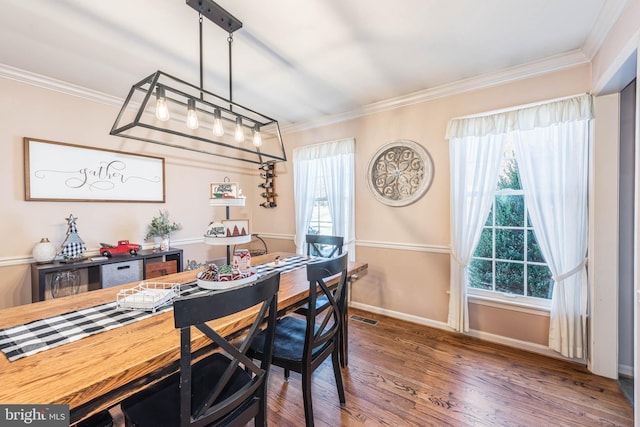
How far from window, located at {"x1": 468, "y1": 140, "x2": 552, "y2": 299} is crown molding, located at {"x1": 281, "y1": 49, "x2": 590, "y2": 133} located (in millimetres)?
589

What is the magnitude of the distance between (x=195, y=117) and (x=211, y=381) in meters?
1.50

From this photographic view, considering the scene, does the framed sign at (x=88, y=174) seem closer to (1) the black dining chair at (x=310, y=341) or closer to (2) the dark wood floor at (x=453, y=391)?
(1) the black dining chair at (x=310, y=341)

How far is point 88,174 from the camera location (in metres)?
2.69

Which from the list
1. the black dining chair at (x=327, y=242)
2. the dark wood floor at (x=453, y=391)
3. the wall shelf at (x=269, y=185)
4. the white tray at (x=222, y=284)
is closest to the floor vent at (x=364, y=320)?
the dark wood floor at (x=453, y=391)

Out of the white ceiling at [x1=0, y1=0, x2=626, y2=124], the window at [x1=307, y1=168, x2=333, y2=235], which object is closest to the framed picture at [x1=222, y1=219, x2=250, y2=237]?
the white ceiling at [x1=0, y1=0, x2=626, y2=124]

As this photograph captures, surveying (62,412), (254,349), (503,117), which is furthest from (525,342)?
(62,412)

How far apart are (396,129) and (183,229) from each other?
9.64 ft

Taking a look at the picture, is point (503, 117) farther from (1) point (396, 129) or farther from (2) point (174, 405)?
(2) point (174, 405)

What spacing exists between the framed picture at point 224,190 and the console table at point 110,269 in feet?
4.94

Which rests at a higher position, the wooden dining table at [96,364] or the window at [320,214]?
the window at [320,214]

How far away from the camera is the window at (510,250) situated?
2.38 m

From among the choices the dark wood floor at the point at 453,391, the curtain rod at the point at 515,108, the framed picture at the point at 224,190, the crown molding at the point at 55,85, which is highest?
the crown molding at the point at 55,85

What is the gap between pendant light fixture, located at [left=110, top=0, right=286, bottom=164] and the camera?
1571mm

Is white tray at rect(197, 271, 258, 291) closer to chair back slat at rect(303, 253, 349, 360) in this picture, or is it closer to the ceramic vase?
chair back slat at rect(303, 253, 349, 360)
